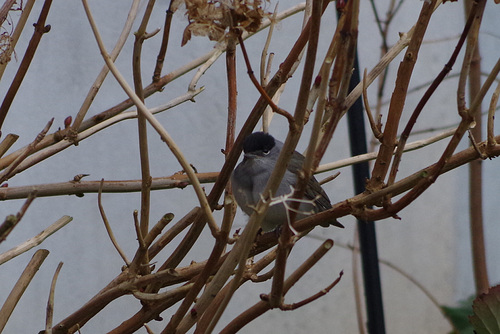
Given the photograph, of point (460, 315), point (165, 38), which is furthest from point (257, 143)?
point (460, 315)

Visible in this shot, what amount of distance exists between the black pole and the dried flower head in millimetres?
1128

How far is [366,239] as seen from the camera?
5.19 ft

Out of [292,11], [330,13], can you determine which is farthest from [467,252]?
[292,11]

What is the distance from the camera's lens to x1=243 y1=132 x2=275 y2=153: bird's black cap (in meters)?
1.10

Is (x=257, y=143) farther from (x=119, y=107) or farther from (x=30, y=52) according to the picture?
(x=30, y=52)

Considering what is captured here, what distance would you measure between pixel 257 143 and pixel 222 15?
705 millimetres

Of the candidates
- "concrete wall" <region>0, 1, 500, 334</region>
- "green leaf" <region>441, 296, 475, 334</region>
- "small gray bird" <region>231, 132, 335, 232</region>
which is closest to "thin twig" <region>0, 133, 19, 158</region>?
"small gray bird" <region>231, 132, 335, 232</region>

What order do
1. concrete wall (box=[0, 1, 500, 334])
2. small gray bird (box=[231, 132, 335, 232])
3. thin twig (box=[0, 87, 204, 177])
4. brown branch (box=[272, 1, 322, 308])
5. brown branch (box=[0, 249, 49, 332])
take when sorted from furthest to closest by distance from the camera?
concrete wall (box=[0, 1, 500, 334]) → small gray bird (box=[231, 132, 335, 232]) → thin twig (box=[0, 87, 204, 177]) → brown branch (box=[0, 249, 49, 332]) → brown branch (box=[272, 1, 322, 308])

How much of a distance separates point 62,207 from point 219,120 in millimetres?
465

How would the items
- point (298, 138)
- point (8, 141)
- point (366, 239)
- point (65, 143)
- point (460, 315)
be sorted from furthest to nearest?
point (460, 315) < point (366, 239) < point (65, 143) < point (8, 141) < point (298, 138)

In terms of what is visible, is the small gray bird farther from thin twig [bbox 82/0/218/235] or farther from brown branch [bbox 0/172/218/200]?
thin twig [bbox 82/0/218/235]

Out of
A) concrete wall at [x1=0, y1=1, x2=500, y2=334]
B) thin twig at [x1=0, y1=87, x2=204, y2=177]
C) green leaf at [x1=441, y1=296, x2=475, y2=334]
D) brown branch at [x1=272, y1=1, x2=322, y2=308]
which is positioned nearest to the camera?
brown branch at [x1=272, y1=1, x2=322, y2=308]

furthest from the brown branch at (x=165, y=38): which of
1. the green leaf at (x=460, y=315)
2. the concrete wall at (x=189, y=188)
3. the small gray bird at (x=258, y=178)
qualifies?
the green leaf at (x=460, y=315)

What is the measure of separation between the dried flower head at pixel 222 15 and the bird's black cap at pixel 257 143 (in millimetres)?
→ 673
